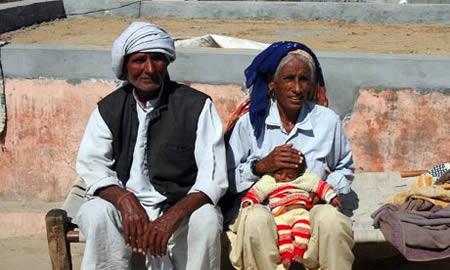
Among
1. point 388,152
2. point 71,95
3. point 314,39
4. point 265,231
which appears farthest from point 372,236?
point 314,39

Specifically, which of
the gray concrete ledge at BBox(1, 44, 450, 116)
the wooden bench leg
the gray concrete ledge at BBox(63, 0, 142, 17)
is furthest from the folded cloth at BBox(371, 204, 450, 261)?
the gray concrete ledge at BBox(63, 0, 142, 17)

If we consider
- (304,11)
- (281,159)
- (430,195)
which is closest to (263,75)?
(281,159)

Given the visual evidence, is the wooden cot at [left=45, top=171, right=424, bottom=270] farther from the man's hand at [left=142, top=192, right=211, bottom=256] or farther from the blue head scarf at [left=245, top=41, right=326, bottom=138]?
the blue head scarf at [left=245, top=41, right=326, bottom=138]

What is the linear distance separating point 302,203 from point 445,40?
5187 millimetres

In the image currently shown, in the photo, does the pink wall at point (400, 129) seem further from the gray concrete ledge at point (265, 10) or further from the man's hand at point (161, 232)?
the gray concrete ledge at point (265, 10)

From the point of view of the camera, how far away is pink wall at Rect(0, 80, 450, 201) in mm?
4668

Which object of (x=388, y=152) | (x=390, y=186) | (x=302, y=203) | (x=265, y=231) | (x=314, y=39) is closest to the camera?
(x=265, y=231)

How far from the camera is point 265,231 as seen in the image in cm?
333

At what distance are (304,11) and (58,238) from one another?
7.11m

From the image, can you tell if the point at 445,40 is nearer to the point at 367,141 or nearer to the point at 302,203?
the point at 367,141

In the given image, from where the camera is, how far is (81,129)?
500cm

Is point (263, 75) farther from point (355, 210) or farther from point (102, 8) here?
point (102, 8)

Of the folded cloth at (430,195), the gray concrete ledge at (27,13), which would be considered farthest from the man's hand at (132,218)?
the gray concrete ledge at (27,13)

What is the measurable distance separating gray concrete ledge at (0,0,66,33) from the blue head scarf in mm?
4767
